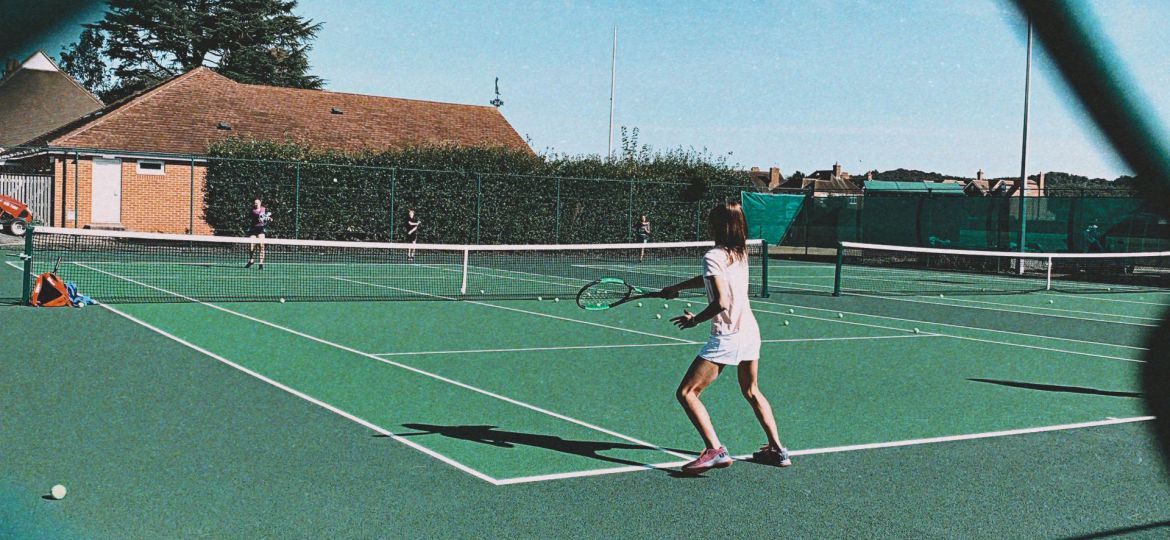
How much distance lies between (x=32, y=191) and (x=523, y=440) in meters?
29.4

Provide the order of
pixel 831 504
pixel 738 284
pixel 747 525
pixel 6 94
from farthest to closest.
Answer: pixel 738 284, pixel 831 504, pixel 747 525, pixel 6 94

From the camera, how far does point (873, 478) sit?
6102 millimetres

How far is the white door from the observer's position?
29016mm

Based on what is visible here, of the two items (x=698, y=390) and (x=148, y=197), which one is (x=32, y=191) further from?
(x=698, y=390)

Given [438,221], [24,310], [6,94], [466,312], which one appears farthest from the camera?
[438,221]

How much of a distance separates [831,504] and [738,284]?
1290 millimetres

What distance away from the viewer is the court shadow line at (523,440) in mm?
6648

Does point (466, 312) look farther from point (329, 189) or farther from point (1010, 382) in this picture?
point (329, 189)

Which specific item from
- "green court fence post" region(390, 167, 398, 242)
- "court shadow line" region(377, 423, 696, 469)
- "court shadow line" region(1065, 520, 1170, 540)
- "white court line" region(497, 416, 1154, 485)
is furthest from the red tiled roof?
"court shadow line" region(1065, 520, 1170, 540)

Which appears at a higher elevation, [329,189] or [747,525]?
[329,189]

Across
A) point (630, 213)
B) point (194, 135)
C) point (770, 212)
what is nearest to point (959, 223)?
point (770, 212)

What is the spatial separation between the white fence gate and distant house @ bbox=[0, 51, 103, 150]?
108ft

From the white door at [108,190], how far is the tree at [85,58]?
30.4 metres

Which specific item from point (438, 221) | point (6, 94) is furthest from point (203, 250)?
point (6, 94)
